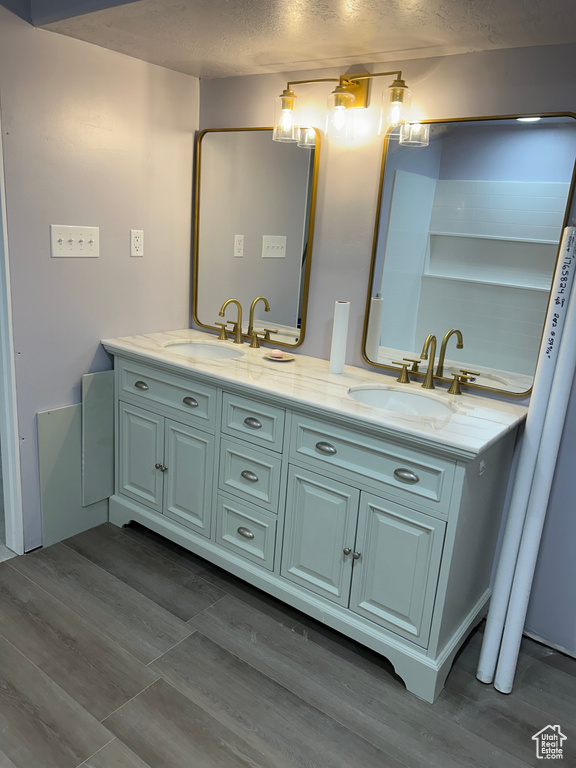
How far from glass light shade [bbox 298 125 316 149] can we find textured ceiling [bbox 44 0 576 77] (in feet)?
0.75

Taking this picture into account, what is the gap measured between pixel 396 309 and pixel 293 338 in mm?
518

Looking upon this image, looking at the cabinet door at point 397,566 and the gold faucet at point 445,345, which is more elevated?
the gold faucet at point 445,345

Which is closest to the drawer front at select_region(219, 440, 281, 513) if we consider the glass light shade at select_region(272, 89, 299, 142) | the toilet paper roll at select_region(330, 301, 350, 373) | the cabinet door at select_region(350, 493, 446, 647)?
the cabinet door at select_region(350, 493, 446, 647)

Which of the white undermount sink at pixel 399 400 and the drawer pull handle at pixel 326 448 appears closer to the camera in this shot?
the drawer pull handle at pixel 326 448

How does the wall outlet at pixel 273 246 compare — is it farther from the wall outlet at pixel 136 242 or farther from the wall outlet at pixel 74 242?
the wall outlet at pixel 74 242

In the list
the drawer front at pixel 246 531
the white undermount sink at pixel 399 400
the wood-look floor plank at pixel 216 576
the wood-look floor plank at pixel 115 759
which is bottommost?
the wood-look floor plank at pixel 115 759

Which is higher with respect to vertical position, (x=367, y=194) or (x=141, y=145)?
(x=141, y=145)

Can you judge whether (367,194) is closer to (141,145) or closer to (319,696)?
(141,145)

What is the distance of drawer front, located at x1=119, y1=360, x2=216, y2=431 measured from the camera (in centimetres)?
229

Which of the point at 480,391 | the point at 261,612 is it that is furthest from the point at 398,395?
the point at 261,612

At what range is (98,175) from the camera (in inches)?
94.8

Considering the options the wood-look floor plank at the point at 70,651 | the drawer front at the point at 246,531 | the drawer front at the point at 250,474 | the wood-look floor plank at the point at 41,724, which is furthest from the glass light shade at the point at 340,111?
the wood-look floor plank at the point at 41,724

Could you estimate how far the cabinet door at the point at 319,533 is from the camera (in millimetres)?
1963

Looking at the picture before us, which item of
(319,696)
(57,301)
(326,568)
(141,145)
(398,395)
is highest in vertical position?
(141,145)
